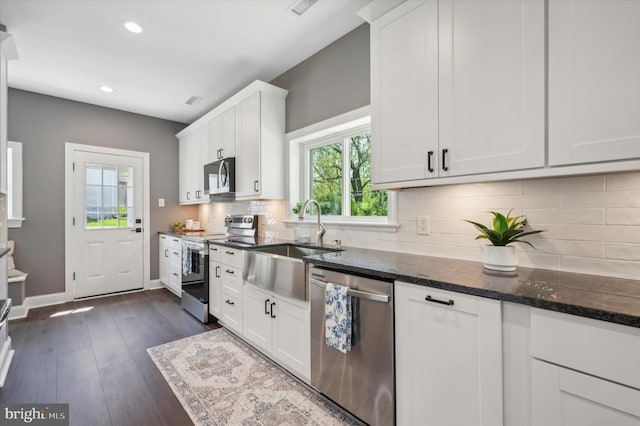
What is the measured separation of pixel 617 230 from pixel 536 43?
2.96 ft

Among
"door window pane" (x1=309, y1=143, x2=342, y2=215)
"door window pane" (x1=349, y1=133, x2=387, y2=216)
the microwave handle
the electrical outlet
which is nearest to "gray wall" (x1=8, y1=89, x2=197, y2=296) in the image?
the microwave handle

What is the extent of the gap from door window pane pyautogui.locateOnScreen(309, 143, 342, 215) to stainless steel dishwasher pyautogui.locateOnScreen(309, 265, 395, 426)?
1.17 meters

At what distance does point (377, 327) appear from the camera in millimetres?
1438

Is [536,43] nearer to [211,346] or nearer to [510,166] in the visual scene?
[510,166]

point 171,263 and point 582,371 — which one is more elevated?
point 582,371

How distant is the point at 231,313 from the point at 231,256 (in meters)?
0.55

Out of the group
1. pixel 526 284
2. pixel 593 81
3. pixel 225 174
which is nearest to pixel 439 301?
pixel 526 284

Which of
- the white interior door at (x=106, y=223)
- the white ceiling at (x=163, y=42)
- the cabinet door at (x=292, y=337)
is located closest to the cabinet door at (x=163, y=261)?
the white interior door at (x=106, y=223)

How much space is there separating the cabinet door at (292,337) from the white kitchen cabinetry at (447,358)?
0.68 metres

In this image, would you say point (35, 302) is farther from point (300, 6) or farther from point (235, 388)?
point (300, 6)

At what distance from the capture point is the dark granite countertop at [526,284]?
90cm

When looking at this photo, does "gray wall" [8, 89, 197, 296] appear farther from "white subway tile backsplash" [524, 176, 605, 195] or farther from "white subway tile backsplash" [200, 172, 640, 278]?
"white subway tile backsplash" [524, 176, 605, 195]

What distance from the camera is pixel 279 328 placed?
212 cm

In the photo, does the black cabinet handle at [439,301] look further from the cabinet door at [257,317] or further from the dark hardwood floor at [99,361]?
the dark hardwood floor at [99,361]
